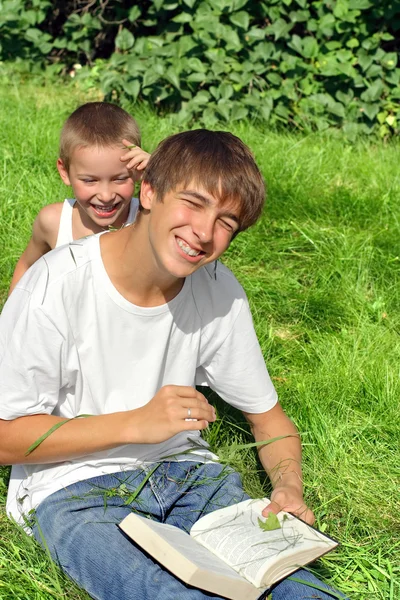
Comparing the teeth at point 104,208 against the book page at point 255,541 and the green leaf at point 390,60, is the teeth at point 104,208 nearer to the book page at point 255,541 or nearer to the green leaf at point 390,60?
the book page at point 255,541

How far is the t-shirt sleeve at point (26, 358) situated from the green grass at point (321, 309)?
1.38 feet

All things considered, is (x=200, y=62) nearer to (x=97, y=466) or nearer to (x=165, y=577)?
(x=97, y=466)

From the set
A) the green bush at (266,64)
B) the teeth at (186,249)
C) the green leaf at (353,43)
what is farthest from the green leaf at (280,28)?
the teeth at (186,249)

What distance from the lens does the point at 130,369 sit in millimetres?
2334

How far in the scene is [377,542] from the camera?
2.62 meters

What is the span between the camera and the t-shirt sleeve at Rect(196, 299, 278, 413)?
248 centimetres

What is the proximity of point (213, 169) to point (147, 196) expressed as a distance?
212 millimetres

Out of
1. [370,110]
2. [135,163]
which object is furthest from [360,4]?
[135,163]

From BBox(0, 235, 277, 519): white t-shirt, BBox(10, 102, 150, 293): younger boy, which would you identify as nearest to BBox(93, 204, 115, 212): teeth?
BBox(10, 102, 150, 293): younger boy

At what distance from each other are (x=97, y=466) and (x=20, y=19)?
4.76 meters

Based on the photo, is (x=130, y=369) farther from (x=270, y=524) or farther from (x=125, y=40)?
(x=125, y=40)

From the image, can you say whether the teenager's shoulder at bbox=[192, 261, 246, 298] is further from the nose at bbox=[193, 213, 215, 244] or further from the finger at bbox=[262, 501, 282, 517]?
the finger at bbox=[262, 501, 282, 517]

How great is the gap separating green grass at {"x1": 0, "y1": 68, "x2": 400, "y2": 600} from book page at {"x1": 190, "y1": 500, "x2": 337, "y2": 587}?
0.31 metres

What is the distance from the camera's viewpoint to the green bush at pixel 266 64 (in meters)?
5.34
